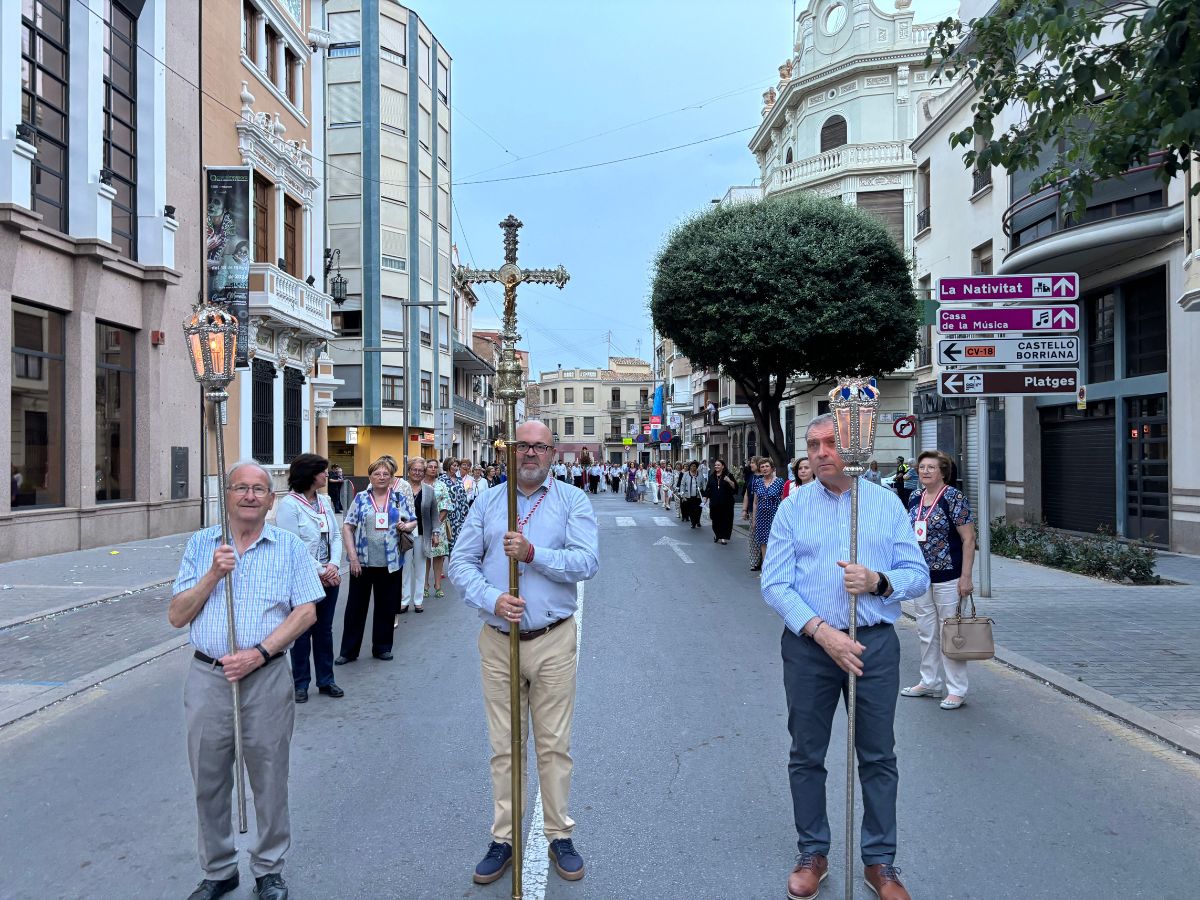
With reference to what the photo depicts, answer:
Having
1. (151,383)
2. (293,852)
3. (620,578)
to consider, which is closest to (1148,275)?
(620,578)

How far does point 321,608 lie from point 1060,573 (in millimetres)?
10936

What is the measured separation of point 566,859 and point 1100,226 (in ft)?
52.4

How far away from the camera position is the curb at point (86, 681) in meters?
6.47

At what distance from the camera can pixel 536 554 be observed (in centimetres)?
387

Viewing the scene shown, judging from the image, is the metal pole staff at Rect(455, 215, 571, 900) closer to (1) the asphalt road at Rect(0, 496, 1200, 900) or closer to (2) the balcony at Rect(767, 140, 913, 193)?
(1) the asphalt road at Rect(0, 496, 1200, 900)

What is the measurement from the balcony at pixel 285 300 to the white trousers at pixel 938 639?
65.8ft

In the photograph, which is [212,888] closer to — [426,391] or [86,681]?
[86,681]

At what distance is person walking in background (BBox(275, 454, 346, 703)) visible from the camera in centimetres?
673

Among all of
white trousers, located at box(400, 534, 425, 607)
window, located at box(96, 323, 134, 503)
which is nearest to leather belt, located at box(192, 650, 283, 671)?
white trousers, located at box(400, 534, 425, 607)

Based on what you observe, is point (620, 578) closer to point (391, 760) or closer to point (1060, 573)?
point (1060, 573)

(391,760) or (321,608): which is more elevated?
(321,608)

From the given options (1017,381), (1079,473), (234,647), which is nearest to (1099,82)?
(1017,381)

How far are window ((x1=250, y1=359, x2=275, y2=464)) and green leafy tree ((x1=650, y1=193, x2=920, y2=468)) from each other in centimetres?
1035

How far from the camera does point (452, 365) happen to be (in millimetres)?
50188
